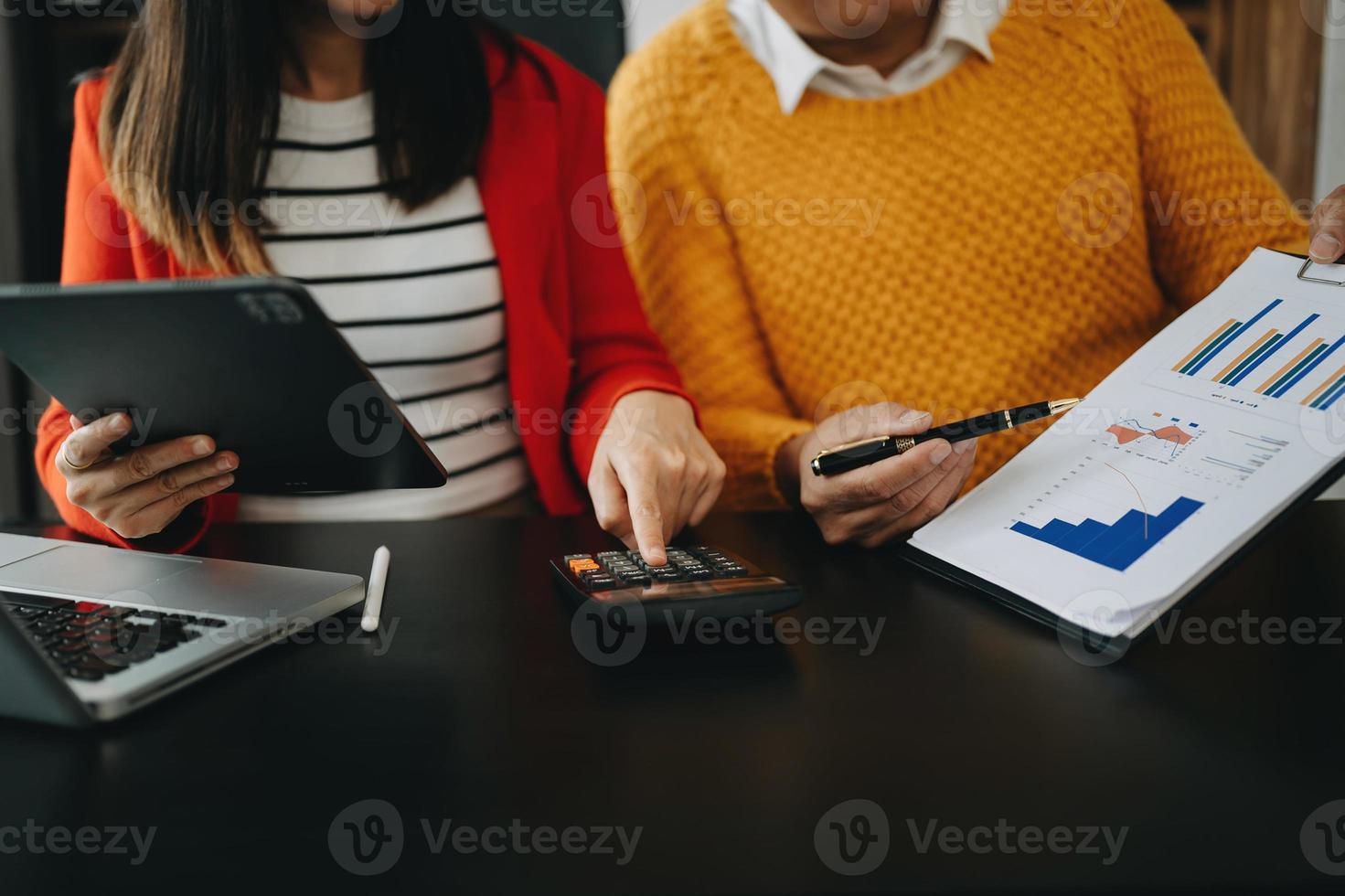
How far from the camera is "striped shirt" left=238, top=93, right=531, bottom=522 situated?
37.3 inches

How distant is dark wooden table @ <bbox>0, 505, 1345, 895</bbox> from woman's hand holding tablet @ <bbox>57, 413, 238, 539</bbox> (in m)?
0.15

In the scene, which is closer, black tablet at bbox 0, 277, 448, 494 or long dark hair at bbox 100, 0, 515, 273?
black tablet at bbox 0, 277, 448, 494

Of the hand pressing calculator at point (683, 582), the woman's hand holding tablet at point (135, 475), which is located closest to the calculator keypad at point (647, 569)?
the hand pressing calculator at point (683, 582)

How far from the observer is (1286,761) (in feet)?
1.28

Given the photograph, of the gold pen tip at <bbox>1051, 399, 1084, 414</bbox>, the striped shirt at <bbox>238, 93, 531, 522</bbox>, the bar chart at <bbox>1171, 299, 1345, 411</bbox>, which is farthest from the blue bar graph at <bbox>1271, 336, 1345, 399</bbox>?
the striped shirt at <bbox>238, 93, 531, 522</bbox>

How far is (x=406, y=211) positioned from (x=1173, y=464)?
27.7 inches

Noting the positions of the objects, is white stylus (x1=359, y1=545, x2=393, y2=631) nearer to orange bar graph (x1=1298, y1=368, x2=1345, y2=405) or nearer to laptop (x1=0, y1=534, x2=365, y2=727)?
laptop (x1=0, y1=534, x2=365, y2=727)

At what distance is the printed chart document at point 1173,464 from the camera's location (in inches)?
20.1

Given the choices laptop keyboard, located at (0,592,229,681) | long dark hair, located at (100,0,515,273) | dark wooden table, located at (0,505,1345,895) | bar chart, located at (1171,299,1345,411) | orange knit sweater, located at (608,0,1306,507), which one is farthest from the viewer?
orange knit sweater, located at (608,0,1306,507)

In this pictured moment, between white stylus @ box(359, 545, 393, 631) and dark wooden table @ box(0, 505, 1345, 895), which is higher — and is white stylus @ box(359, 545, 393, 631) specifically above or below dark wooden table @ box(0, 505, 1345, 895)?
below

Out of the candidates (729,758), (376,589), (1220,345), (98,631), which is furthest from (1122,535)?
(98,631)

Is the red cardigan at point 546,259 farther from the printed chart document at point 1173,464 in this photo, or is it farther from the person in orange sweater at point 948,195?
the printed chart document at point 1173,464

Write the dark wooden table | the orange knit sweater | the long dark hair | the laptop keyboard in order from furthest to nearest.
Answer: the orange knit sweater < the long dark hair < the laptop keyboard < the dark wooden table

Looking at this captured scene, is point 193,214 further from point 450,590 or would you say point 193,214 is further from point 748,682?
point 748,682
